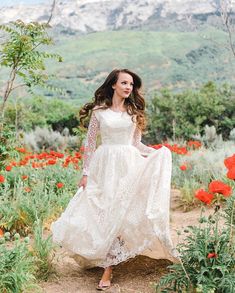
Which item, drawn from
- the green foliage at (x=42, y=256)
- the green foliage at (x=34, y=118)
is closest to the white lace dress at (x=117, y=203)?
the green foliage at (x=42, y=256)

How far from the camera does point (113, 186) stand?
4234 millimetres

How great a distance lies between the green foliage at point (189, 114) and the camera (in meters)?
15.9

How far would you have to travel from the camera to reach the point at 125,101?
466 centimetres

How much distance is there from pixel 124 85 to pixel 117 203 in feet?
3.42

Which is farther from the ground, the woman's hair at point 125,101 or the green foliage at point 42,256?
the woman's hair at point 125,101

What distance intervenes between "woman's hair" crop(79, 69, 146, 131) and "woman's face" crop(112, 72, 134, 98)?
0.05m

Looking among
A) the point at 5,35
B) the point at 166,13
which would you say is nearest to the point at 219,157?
the point at 5,35

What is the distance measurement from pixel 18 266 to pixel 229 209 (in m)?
1.55

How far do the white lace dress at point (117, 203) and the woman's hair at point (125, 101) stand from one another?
0.27ft

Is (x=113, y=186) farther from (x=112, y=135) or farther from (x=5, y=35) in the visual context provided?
(x=5, y=35)

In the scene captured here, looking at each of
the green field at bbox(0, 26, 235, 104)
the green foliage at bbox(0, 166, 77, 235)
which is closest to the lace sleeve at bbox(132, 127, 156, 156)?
the green foliage at bbox(0, 166, 77, 235)

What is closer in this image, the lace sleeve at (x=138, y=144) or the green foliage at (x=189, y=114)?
the lace sleeve at (x=138, y=144)

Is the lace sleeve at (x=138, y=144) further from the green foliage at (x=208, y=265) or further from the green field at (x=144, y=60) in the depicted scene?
the green field at (x=144, y=60)

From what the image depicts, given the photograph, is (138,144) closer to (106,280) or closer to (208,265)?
(106,280)
